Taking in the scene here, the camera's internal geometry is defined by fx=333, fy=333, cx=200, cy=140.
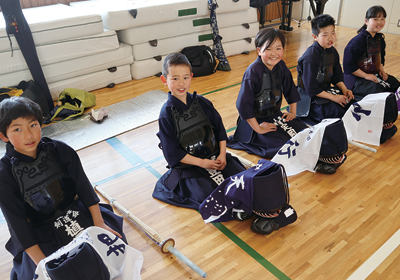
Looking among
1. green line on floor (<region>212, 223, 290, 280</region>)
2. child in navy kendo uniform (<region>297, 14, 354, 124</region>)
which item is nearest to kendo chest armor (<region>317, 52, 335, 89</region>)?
child in navy kendo uniform (<region>297, 14, 354, 124</region>)

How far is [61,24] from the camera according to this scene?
12.0 ft

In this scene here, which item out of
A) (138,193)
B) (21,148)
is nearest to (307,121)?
(138,193)

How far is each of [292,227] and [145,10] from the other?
335cm

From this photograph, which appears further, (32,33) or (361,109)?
(32,33)

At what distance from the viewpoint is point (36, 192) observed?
157 centimetres

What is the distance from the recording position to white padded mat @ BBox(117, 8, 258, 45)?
4.24 meters

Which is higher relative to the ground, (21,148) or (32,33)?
(32,33)

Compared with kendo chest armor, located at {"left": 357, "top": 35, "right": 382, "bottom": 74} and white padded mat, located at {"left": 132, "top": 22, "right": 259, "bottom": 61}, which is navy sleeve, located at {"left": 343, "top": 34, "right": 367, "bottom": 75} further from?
white padded mat, located at {"left": 132, "top": 22, "right": 259, "bottom": 61}

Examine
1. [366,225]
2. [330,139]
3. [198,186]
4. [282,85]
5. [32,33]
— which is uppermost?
[32,33]

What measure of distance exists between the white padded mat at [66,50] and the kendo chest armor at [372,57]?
9.17 feet

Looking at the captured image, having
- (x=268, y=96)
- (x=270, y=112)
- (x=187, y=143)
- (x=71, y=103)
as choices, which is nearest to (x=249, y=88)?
(x=268, y=96)

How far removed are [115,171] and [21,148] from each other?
1.08 meters

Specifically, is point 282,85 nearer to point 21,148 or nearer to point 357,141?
point 357,141

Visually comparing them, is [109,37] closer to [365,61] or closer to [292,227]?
[365,61]
